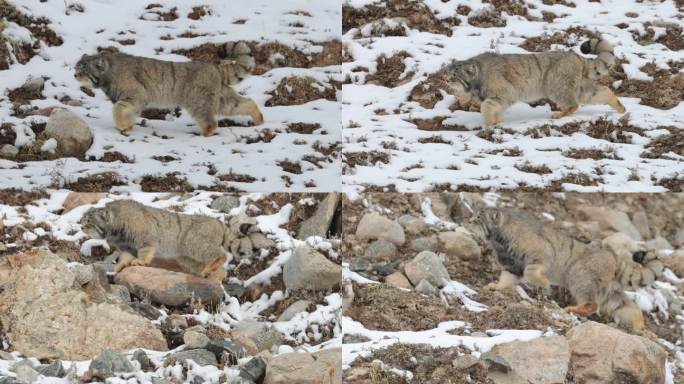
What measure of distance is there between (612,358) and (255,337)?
3.29 m

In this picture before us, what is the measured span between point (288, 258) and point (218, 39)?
231 inches

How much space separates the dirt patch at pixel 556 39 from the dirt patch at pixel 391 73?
6.30 feet

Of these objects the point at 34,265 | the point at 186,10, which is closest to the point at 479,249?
the point at 34,265

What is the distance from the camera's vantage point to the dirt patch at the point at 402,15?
15.3m

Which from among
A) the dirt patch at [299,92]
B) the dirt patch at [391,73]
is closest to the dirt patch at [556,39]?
the dirt patch at [391,73]

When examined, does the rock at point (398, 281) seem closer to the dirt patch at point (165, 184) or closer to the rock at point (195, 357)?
the rock at point (195, 357)

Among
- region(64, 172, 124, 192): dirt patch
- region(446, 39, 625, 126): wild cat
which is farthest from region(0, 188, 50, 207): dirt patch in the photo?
region(446, 39, 625, 126): wild cat

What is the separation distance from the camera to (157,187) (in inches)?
418

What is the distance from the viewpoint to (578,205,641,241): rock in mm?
9938

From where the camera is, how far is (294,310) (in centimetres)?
917

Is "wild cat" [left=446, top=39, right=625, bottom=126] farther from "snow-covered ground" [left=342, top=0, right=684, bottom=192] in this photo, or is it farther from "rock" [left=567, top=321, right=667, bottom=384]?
"rock" [left=567, top=321, right=667, bottom=384]

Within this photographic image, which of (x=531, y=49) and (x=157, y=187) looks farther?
(x=531, y=49)

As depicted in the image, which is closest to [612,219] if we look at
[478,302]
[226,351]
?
[478,302]

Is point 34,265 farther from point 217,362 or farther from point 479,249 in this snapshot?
point 479,249
